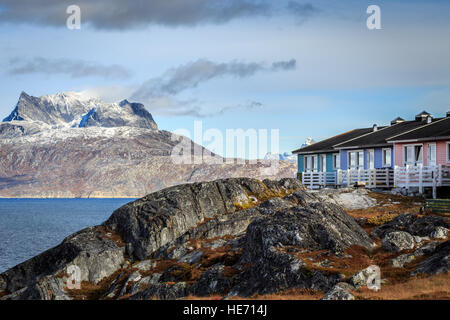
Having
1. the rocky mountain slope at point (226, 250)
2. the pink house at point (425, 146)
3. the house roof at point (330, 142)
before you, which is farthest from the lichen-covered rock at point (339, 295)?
the house roof at point (330, 142)

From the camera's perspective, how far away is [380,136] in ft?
191

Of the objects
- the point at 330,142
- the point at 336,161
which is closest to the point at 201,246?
the point at 336,161

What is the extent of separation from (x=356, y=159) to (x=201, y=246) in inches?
1400

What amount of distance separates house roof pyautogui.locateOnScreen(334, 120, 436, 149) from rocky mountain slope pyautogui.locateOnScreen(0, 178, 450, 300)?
22.8 meters

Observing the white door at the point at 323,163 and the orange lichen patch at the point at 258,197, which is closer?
the orange lichen patch at the point at 258,197

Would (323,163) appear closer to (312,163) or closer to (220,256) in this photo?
(312,163)

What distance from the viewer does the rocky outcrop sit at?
20.0 m

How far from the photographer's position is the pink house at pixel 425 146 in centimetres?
4614

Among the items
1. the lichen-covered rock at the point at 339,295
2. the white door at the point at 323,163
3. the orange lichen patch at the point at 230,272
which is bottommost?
the orange lichen patch at the point at 230,272

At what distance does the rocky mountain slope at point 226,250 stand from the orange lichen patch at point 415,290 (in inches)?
24.6

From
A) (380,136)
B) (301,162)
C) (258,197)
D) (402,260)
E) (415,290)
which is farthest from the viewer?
(301,162)

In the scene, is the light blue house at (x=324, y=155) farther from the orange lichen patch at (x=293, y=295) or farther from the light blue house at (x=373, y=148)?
the orange lichen patch at (x=293, y=295)

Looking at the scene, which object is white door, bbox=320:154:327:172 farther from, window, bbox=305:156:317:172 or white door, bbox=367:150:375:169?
white door, bbox=367:150:375:169
